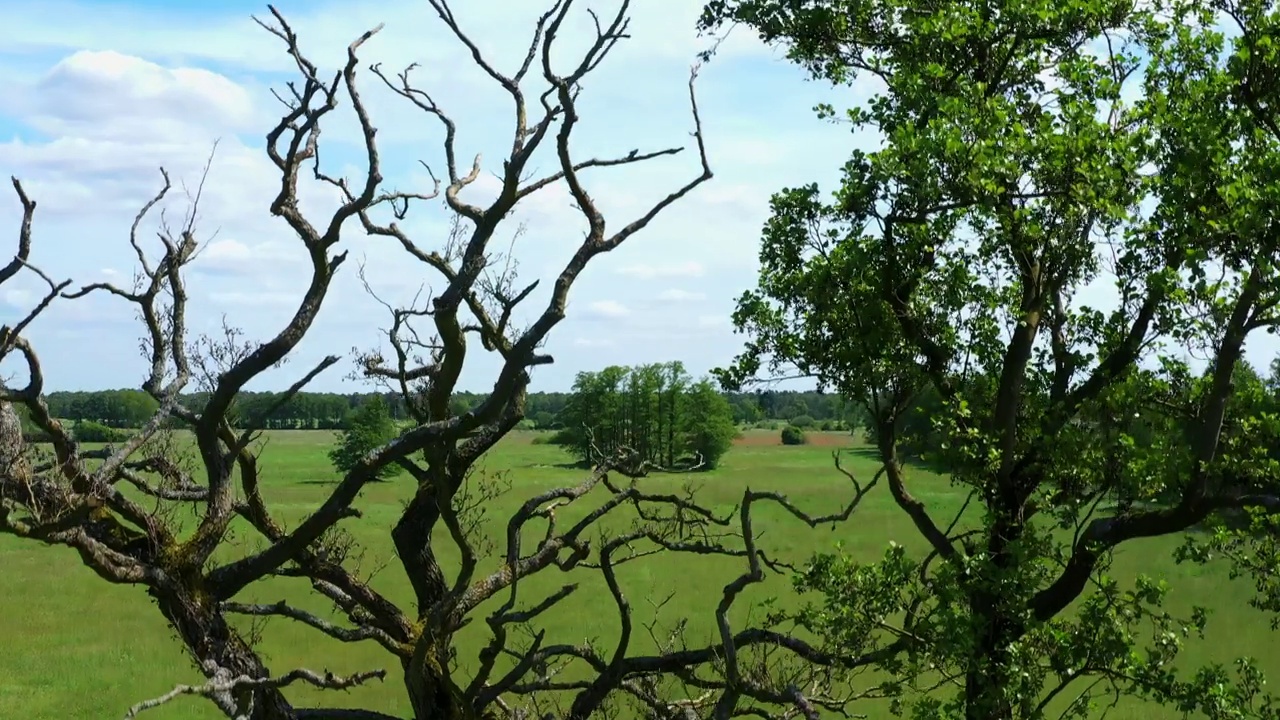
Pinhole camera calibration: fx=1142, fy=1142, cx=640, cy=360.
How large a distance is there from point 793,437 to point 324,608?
59.9m

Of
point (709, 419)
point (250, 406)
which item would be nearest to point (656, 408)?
point (709, 419)

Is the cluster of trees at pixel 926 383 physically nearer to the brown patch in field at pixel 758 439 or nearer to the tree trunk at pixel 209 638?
the tree trunk at pixel 209 638

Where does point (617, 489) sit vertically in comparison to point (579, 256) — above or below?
below

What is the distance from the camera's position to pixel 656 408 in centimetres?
6850

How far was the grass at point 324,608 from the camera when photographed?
2008cm

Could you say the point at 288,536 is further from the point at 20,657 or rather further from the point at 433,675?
the point at 20,657

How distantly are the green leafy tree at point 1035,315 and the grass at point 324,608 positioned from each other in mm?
1526

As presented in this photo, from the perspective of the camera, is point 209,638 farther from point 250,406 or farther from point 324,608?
point 324,608

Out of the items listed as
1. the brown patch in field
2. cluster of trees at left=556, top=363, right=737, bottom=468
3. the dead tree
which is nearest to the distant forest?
the dead tree

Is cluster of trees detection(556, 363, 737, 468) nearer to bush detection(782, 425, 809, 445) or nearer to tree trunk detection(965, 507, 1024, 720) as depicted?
bush detection(782, 425, 809, 445)

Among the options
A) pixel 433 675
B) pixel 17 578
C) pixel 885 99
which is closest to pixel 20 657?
pixel 17 578

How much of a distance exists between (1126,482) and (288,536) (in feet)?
22.6

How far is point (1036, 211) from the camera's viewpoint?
9414 mm

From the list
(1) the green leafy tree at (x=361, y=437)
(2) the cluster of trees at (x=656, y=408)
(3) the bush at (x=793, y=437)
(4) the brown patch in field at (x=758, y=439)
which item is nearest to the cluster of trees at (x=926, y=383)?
(1) the green leafy tree at (x=361, y=437)
